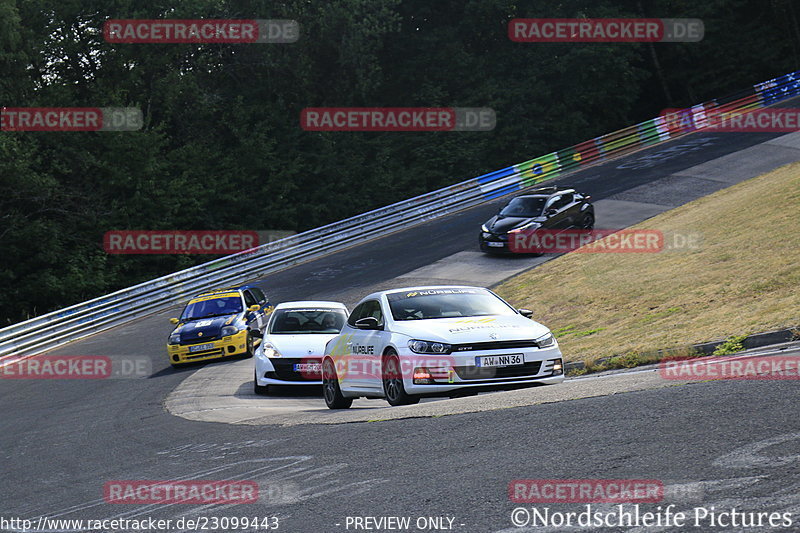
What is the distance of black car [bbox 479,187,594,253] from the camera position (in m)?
29.6

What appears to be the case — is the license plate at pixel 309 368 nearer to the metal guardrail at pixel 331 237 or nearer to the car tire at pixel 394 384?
the car tire at pixel 394 384

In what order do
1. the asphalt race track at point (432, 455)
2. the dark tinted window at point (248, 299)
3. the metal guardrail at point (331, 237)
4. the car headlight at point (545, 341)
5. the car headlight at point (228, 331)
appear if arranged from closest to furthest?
1. the asphalt race track at point (432, 455)
2. the car headlight at point (545, 341)
3. the car headlight at point (228, 331)
4. the dark tinted window at point (248, 299)
5. the metal guardrail at point (331, 237)

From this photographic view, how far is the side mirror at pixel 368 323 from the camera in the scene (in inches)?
480

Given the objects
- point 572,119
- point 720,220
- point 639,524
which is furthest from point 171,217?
point 639,524

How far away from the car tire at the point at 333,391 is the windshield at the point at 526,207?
17293 millimetres

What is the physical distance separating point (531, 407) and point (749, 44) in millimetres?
52933

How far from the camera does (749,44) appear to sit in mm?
56188

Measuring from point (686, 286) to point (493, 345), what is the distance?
7828 millimetres

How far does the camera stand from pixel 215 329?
67.7 feet

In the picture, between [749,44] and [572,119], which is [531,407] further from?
[749,44]

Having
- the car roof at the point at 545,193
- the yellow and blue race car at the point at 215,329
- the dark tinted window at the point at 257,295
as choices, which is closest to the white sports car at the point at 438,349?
the yellow and blue race car at the point at 215,329

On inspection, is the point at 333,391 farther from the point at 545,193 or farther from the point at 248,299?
the point at 545,193

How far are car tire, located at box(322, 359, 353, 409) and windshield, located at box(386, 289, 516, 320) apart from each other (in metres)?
1.45

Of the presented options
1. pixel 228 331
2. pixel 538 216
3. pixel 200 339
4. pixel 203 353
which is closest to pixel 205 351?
pixel 203 353
